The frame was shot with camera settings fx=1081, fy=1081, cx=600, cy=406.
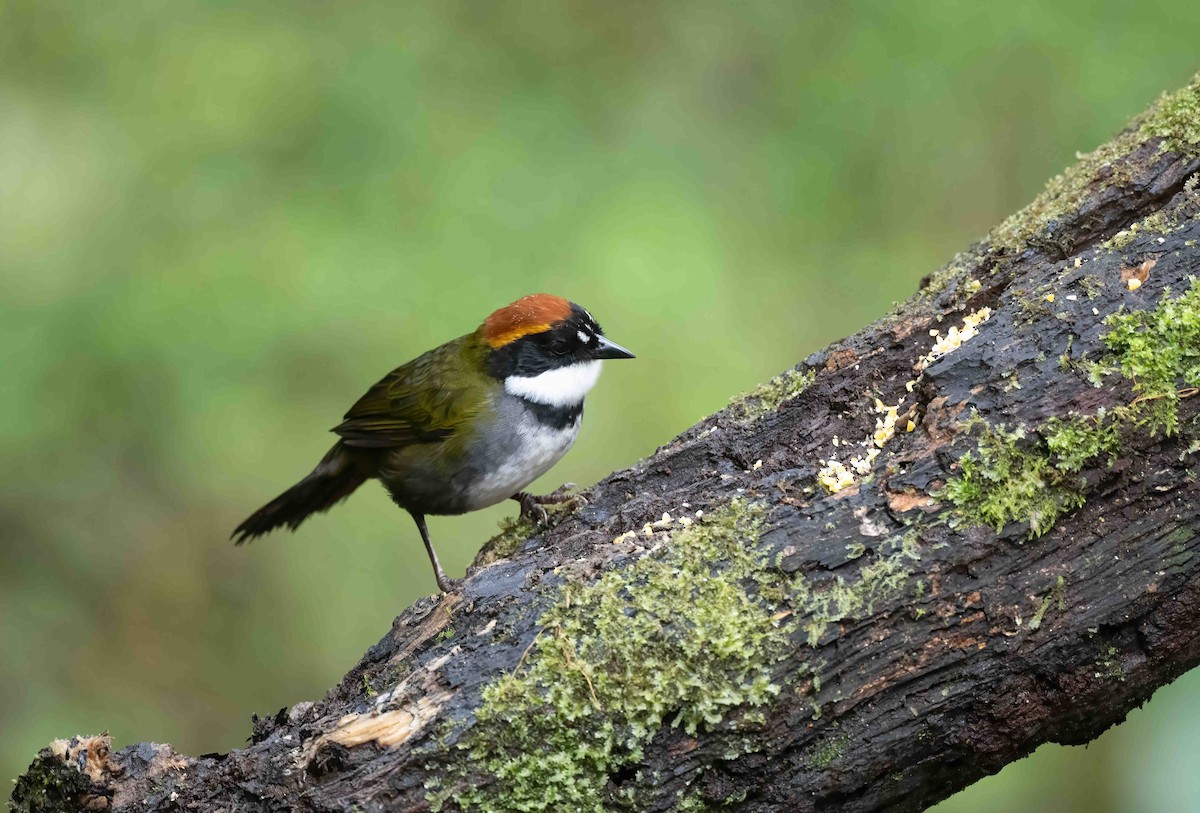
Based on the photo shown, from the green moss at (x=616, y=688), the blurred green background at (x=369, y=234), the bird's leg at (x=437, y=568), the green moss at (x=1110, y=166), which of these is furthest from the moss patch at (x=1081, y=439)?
the blurred green background at (x=369, y=234)

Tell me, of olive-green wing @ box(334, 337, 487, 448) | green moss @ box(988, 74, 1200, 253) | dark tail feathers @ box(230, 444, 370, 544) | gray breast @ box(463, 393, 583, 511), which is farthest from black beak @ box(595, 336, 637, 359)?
green moss @ box(988, 74, 1200, 253)

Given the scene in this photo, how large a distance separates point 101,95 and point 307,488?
12.4 ft

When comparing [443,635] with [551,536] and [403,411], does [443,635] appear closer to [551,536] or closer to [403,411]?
[551,536]

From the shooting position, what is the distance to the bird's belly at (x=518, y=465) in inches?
159

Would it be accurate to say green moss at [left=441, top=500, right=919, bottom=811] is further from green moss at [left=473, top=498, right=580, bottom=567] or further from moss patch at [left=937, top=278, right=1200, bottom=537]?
green moss at [left=473, top=498, right=580, bottom=567]

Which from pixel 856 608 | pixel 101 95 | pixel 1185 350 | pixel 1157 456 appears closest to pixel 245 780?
pixel 856 608

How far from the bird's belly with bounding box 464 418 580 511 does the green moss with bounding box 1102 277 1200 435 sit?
210 centimetres

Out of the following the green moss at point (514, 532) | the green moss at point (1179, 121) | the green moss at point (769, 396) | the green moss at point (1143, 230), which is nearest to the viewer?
the green moss at point (1143, 230)

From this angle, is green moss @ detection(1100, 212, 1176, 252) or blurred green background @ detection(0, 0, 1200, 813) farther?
blurred green background @ detection(0, 0, 1200, 813)

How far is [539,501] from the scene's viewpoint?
12.3ft

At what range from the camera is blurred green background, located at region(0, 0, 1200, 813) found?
581cm

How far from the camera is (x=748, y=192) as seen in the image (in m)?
7.08

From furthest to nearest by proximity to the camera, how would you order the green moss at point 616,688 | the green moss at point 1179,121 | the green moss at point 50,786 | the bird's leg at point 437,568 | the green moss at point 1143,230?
the bird's leg at point 437,568 < the green moss at point 1179,121 < the green moss at point 1143,230 < the green moss at point 50,786 < the green moss at point 616,688

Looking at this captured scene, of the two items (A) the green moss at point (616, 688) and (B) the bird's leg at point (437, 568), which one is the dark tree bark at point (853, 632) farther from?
(B) the bird's leg at point (437, 568)
